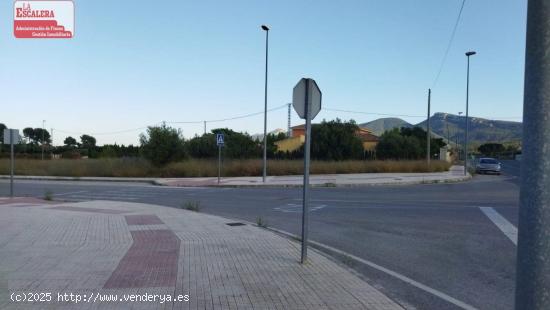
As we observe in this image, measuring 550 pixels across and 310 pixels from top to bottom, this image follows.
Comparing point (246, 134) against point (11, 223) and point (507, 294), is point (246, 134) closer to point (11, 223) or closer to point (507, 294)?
point (11, 223)

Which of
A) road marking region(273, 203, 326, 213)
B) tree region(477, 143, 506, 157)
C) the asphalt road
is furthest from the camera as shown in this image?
tree region(477, 143, 506, 157)

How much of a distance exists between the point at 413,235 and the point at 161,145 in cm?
2537

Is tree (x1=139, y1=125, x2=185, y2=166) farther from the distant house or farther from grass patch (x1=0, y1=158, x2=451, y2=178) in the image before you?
the distant house

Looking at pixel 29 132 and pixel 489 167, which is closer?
pixel 489 167

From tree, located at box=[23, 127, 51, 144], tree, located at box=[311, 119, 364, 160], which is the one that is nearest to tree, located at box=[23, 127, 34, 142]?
tree, located at box=[23, 127, 51, 144]

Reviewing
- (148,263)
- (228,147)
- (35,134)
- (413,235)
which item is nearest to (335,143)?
(228,147)

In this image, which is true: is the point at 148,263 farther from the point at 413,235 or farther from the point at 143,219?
the point at 413,235

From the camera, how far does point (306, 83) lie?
23.3ft

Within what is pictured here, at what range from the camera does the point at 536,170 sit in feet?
8.93

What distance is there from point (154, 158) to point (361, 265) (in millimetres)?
27499

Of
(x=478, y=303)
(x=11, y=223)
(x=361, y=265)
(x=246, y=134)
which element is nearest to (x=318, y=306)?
(x=478, y=303)

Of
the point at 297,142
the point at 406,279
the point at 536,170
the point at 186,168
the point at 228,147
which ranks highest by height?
the point at 297,142

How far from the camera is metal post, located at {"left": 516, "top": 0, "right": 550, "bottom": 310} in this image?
106 inches

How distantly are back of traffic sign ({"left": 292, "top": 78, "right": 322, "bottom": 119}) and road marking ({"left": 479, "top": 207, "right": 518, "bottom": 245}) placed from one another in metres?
4.84
